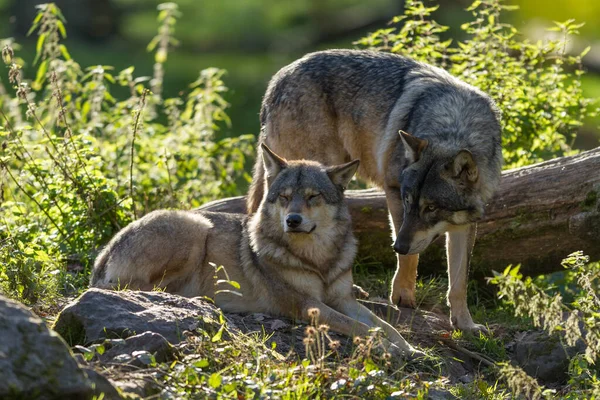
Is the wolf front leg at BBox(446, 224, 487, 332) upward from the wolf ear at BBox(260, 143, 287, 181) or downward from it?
downward

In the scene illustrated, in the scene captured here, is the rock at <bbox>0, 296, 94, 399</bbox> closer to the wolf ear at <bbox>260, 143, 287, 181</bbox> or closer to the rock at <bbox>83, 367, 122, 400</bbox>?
the rock at <bbox>83, 367, 122, 400</bbox>

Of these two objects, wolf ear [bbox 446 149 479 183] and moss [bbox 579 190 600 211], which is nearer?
wolf ear [bbox 446 149 479 183]

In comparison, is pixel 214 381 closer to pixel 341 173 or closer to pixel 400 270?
pixel 341 173

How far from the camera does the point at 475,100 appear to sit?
6906 millimetres

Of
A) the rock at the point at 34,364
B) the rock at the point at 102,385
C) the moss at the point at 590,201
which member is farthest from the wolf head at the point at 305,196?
the rock at the point at 34,364

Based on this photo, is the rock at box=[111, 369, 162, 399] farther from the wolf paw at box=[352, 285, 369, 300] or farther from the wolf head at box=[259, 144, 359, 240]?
the wolf paw at box=[352, 285, 369, 300]

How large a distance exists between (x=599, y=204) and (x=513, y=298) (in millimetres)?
2426

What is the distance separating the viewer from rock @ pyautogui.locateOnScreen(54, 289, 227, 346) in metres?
4.70

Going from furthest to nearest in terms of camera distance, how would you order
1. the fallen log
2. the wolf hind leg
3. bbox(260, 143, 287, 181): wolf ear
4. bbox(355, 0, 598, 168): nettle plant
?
bbox(355, 0, 598, 168): nettle plant, the fallen log, the wolf hind leg, bbox(260, 143, 287, 181): wolf ear

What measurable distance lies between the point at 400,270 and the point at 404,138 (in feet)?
4.24

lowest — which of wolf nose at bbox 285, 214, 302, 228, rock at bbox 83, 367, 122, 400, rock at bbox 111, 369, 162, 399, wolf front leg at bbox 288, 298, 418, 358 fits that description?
wolf front leg at bbox 288, 298, 418, 358

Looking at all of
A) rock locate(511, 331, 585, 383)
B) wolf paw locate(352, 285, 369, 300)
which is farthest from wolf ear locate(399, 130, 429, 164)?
rock locate(511, 331, 585, 383)

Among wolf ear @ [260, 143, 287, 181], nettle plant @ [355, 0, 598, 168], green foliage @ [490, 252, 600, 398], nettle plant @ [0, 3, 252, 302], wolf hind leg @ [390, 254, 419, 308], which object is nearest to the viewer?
green foliage @ [490, 252, 600, 398]

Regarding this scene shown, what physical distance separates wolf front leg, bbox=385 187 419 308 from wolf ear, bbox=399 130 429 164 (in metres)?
0.57
